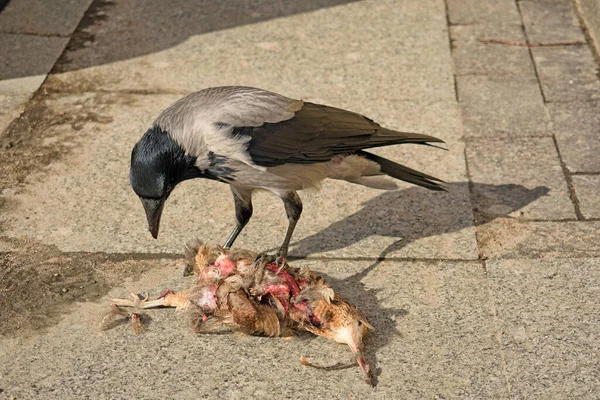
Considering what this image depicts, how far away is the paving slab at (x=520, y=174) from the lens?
564 centimetres

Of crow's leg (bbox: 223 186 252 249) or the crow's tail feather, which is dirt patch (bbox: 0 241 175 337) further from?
the crow's tail feather

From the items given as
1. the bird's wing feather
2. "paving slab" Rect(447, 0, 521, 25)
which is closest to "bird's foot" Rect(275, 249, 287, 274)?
the bird's wing feather

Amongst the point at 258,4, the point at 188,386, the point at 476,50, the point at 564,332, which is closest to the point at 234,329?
the point at 188,386

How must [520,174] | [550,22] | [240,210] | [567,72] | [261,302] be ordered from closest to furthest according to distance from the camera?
[261,302] → [240,210] → [520,174] → [567,72] → [550,22]

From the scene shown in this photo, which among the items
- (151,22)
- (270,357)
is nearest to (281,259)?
(270,357)

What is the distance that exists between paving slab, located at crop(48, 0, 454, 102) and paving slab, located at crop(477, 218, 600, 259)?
70.0 inches

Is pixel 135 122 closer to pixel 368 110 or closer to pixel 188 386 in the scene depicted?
pixel 368 110

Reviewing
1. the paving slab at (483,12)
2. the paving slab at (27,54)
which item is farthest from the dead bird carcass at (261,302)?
the paving slab at (483,12)

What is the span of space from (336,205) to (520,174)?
51.0 inches

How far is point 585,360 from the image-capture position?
4.33 meters

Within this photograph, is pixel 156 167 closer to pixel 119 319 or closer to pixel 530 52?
pixel 119 319

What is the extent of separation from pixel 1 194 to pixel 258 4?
3691 millimetres

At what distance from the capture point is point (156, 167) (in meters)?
4.44

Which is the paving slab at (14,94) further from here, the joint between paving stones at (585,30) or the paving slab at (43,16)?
the joint between paving stones at (585,30)
